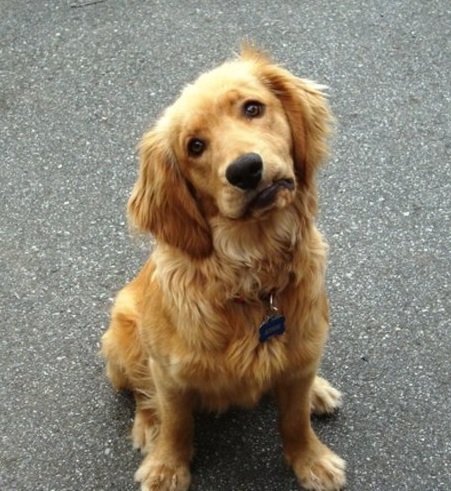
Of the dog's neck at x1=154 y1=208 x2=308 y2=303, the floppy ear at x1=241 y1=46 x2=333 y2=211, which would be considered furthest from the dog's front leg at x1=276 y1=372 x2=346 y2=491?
the floppy ear at x1=241 y1=46 x2=333 y2=211

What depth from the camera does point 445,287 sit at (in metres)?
3.81

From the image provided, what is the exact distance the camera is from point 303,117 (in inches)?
107

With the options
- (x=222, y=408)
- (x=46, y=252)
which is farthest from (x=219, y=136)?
(x=46, y=252)

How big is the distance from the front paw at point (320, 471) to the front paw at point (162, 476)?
406 mm

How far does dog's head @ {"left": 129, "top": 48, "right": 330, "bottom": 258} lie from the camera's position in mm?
2510

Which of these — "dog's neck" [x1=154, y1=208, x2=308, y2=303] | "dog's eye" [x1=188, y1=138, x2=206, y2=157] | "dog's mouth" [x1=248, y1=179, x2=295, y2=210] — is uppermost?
"dog's eye" [x1=188, y1=138, x2=206, y2=157]

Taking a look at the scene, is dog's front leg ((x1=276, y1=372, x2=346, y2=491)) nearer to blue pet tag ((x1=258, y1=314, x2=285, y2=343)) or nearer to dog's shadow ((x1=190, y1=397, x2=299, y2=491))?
dog's shadow ((x1=190, y1=397, x2=299, y2=491))

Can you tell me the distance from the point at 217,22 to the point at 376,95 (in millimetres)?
1150

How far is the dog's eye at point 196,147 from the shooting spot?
2.62 m

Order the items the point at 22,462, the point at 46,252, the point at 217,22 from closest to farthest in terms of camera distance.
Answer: the point at 22,462 < the point at 46,252 < the point at 217,22

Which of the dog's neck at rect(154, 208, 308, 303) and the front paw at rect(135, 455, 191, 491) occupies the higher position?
the dog's neck at rect(154, 208, 308, 303)

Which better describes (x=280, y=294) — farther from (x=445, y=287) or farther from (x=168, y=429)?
(x=445, y=287)

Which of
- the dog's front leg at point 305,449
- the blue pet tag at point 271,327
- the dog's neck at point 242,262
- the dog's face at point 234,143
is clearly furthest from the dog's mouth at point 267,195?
the dog's front leg at point 305,449

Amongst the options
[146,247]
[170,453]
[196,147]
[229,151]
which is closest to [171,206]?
[196,147]
